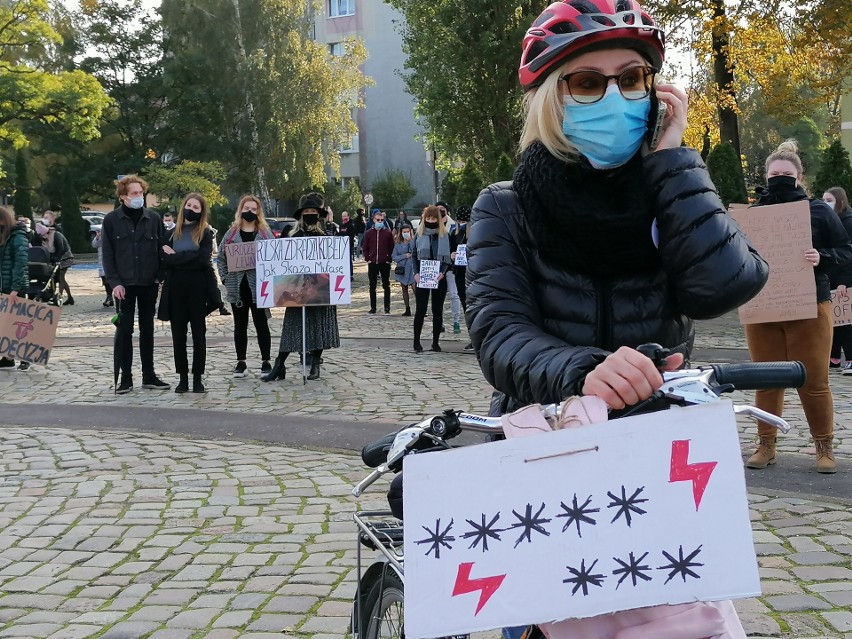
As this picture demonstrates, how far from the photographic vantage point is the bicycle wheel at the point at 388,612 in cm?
245

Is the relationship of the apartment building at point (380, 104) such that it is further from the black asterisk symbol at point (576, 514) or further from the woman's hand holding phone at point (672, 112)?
the black asterisk symbol at point (576, 514)

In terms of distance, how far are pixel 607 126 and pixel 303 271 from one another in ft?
31.8

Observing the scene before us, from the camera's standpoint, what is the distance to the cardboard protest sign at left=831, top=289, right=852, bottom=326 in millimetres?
10227

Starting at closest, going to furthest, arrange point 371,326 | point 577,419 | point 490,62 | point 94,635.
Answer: point 577,419 < point 94,635 < point 371,326 < point 490,62

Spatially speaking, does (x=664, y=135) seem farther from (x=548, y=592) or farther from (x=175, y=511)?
(x=175, y=511)

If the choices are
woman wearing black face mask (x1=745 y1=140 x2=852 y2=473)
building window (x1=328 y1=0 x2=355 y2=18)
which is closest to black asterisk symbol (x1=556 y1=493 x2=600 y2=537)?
woman wearing black face mask (x1=745 y1=140 x2=852 y2=473)

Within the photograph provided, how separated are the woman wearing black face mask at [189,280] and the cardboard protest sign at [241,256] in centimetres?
57

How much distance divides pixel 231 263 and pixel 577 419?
10515 millimetres

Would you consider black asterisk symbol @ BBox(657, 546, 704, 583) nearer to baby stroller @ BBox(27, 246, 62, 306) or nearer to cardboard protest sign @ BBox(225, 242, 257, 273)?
cardboard protest sign @ BBox(225, 242, 257, 273)

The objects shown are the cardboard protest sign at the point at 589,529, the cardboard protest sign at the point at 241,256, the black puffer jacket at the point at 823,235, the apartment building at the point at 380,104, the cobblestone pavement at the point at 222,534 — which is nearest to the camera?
the cardboard protest sign at the point at 589,529

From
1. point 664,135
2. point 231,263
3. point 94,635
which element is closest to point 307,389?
point 231,263

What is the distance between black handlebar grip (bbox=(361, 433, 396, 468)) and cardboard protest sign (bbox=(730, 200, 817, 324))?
16.0 feet

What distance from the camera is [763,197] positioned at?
281 inches

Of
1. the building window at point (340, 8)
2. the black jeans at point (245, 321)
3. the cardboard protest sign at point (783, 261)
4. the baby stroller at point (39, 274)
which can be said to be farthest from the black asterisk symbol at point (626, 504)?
the building window at point (340, 8)
